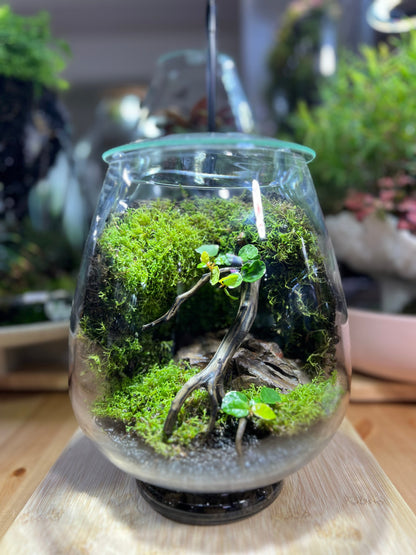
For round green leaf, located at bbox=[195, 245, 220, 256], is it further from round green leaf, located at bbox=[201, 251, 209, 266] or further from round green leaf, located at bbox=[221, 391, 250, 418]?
round green leaf, located at bbox=[221, 391, 250, 418]

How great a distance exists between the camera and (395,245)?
0.74 m

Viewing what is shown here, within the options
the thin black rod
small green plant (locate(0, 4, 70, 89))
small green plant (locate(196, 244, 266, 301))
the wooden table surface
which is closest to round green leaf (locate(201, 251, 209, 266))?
small green plant (locate(196, 244, 266, 301))

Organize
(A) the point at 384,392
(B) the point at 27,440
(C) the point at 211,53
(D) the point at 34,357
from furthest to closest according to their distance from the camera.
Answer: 1. (D) the point at 34,357
2. (A) the point at 384,392
3. (B) the point at 27,440
4. (C) the point at 211,53

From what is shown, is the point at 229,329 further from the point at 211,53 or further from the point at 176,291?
the point at 211,53

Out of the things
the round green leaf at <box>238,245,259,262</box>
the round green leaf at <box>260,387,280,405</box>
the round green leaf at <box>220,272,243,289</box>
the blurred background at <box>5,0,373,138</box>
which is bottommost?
the round green leaf at <box>260,387,280,405</box>

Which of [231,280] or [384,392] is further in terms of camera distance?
[384,392]

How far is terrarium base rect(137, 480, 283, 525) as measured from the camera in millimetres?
400

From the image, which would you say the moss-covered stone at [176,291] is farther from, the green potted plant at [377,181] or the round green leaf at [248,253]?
the green potted plant at [377,181]

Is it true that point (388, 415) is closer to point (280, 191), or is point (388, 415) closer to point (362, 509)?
point (362, 509)

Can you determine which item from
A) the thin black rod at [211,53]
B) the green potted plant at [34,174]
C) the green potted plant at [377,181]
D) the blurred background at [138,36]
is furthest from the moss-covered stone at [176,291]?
the blurred background at [138,36]

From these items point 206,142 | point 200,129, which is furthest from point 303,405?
point 200,129

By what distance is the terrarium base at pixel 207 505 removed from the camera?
0.40 metres

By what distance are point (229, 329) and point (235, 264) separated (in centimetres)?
7

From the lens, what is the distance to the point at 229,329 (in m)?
0.44
